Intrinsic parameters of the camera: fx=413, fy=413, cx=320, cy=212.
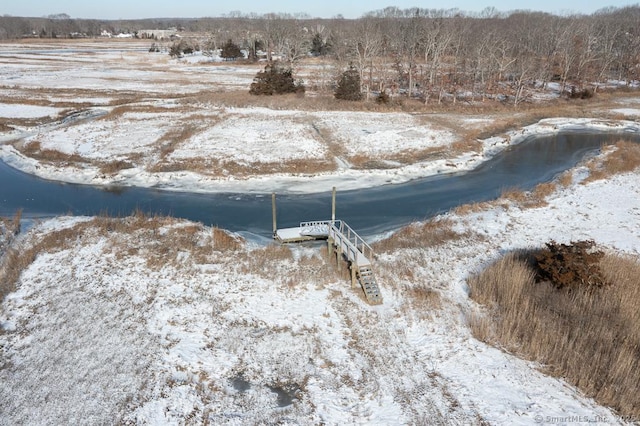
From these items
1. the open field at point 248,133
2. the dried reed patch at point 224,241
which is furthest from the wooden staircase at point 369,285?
the open field at point 248,133

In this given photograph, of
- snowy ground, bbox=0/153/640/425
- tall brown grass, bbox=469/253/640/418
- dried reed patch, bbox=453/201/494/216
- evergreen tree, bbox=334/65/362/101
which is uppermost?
evergreen tree, bbox=334/65/362/101

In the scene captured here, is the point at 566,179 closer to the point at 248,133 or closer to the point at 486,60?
the point at 248,133

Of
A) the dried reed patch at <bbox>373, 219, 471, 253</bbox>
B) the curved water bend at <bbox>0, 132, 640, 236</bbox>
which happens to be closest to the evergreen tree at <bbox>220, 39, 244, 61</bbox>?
the curved water bend at <bbox>0, 132, 640, 236</bbox>

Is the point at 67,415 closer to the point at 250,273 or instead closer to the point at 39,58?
the point at 250,273

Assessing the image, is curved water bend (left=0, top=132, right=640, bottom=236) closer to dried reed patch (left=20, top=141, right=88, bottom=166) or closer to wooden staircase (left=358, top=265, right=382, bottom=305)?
dried reed patch (left=20, top=141, right=88, bottom=166)

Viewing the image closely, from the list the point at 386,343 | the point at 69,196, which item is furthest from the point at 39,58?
the point at 386,343
